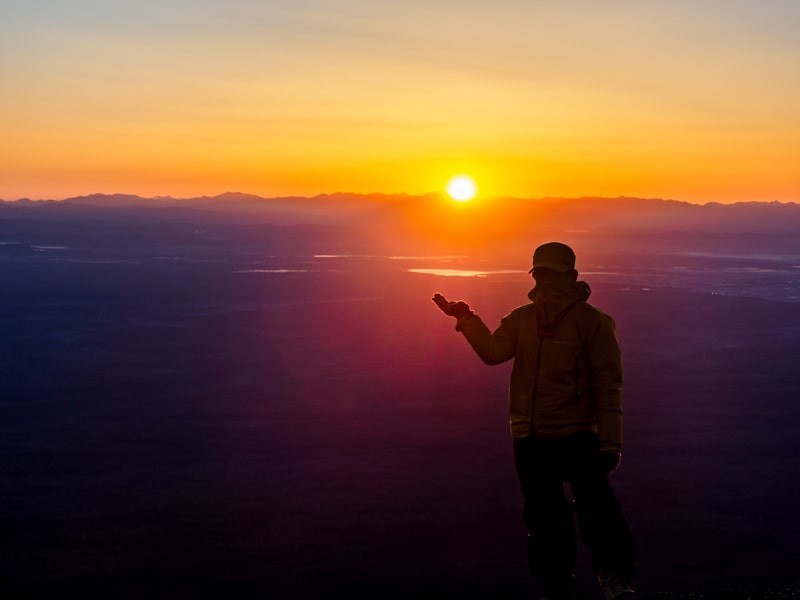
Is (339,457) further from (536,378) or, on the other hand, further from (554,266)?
(554,266)

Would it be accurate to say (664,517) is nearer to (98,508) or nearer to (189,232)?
(98,508)

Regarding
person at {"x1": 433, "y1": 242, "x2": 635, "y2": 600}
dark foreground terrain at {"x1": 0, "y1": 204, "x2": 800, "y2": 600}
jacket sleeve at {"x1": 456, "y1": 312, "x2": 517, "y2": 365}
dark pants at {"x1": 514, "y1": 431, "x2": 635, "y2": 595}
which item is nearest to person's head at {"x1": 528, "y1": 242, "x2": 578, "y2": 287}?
person at {"x1": 433, "y1": 242, "x2": 635, "y2": 600}

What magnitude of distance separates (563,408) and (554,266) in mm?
708

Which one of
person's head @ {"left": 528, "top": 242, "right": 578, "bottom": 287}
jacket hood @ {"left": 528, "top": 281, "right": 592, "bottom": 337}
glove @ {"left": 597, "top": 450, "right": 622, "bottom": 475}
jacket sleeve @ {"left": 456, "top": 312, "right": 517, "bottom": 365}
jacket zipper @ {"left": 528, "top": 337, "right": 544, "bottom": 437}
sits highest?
person's head @ {"left": 528, "top": 242, "right": 578, "bottom": 287}

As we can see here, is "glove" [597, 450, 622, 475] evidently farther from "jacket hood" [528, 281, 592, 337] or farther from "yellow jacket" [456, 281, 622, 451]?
"jacket hood" [528, 281, 592, 337]

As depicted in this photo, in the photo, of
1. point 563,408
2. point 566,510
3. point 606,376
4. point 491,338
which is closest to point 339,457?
point 566,510

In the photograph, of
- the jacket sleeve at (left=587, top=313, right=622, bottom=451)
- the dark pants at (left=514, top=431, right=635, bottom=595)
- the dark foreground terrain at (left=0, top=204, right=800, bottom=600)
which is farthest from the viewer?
the dark foreground terrain at (left=0, top=204, right=800, bottom=600)

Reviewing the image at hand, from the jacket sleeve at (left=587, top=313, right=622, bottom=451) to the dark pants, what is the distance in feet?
0.44

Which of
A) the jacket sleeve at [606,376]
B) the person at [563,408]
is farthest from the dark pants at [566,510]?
the jacket sleeve at [606,376]

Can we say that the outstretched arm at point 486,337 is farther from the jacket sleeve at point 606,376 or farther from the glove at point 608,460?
the glove at point 608,460

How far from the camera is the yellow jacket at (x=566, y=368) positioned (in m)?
4.63

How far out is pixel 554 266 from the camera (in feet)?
15.4

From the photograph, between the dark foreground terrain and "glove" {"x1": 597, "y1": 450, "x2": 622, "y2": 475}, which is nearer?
"glove" {"x1": 597, "y1": 450, "x2": 622, "y2": 475}

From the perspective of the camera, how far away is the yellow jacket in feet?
15.2
